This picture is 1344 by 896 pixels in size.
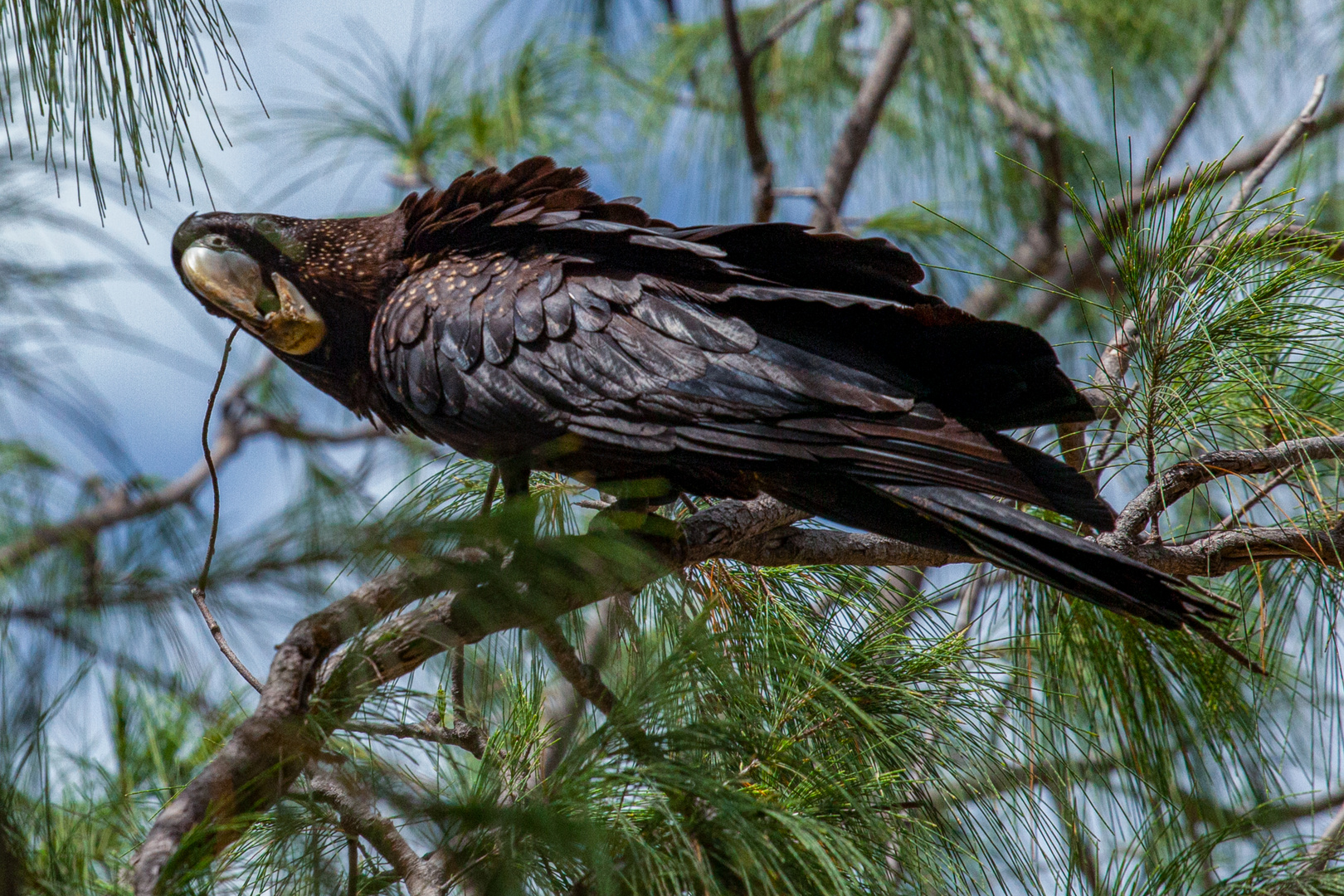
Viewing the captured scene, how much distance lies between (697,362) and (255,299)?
33.3 inches

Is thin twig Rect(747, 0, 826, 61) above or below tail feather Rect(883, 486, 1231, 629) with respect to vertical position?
above

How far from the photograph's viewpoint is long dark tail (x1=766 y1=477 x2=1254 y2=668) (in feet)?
4.17

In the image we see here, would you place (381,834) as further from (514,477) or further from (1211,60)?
(1211,60)

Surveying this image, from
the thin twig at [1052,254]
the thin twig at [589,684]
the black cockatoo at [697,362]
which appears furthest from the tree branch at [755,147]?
the thin twig at [589,684]

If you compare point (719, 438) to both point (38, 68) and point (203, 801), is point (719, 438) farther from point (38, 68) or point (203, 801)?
point (38, 68)

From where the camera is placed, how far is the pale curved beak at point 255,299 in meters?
1.92

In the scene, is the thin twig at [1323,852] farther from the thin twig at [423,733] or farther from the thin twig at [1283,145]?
the thin twig at [423,733]

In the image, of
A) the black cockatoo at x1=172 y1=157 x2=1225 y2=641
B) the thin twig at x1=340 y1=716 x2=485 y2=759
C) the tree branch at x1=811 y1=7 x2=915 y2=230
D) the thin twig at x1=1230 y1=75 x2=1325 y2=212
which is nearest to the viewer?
the thin twig at x1=340 y1=716 x2=485 y2=759

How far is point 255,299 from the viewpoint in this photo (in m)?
1.94

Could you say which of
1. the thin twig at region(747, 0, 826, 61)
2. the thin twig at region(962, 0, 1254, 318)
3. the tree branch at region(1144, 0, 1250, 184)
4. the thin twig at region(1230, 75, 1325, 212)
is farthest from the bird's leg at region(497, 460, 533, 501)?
the tree branch at region(1144, 0, 1250, 184)

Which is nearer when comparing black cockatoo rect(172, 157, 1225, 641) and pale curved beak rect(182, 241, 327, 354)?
black cockatoo rect(172, 157, 1225, 641)

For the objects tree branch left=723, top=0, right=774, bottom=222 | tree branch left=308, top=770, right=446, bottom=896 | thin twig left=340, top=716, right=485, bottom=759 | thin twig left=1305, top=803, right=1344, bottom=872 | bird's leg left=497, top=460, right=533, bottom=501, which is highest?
tree branch left=723, top=0, right=774, bottom=222

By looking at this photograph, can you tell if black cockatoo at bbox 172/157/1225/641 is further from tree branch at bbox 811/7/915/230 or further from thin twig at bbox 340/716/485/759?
tree branch at bbox 811/7/915/230

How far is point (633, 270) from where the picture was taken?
5.66 ft
